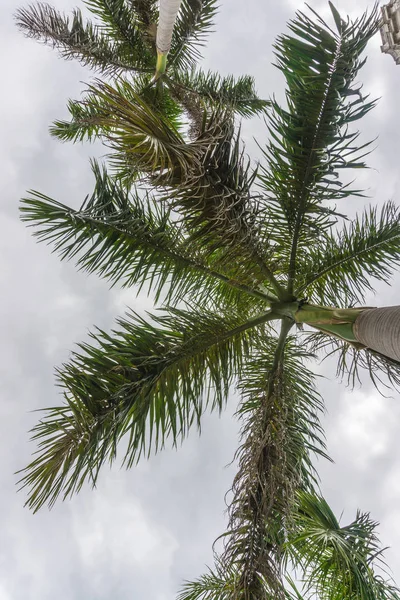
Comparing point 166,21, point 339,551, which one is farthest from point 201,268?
point 166,21

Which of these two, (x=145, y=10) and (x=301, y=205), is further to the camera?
(x=145, y=10)

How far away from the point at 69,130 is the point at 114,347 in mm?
5917

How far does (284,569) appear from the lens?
3.64 meters

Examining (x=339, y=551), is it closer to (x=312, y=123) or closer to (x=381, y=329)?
(x=381, y=329)

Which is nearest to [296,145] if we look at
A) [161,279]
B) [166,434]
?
[161,279]

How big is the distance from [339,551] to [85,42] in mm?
8435

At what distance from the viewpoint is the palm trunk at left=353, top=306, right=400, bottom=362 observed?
271 cm

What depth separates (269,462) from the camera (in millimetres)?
3793

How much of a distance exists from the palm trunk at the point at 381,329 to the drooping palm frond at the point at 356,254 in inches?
41.7

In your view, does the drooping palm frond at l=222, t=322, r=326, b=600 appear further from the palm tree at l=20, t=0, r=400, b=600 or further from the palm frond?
the palm frond

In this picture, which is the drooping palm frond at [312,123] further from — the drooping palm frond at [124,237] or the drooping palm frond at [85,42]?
the drooping palm frond at [85,42]

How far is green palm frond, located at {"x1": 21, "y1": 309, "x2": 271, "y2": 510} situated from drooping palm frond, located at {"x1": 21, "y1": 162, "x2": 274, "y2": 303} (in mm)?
417

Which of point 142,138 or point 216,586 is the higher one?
point 142,138

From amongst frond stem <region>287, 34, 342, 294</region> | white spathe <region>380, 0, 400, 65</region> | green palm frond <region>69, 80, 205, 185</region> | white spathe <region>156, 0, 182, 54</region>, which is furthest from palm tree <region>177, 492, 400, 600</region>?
white spathe <region>380, 0, 400, 65</region>
